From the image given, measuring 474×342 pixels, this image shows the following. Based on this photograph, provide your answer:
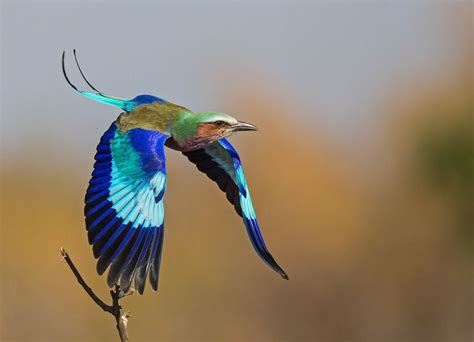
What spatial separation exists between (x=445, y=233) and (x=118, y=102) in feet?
32.0

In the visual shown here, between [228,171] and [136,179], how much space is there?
83 centimetres

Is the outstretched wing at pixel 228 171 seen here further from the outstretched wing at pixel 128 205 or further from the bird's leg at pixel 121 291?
the bird's leg at pixel 121 291

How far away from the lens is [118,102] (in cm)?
502

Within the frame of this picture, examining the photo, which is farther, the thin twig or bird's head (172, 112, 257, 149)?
bird's head (172, 112, 257, 149)

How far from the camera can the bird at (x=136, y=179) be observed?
4453 millimetres

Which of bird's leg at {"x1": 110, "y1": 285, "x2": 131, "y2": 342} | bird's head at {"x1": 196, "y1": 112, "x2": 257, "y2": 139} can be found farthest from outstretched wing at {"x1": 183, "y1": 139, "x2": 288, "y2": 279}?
bird's leg at {"x1": 110, "y1": 285, "x2": 131, "y2": 342}

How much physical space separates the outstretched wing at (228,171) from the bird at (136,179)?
0.39m

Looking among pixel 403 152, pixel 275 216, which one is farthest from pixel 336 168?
pixel 275 216

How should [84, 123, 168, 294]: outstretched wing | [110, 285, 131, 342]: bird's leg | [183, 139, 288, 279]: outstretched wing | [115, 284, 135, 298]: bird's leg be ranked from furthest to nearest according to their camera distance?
[183, 139, 288, 279]: outstretched wing, [84, 123, 168, 294]: outstretched wing, [115, 284, 135, 298]: bird's leg, [110, 285, 131, 342]: bird's leg

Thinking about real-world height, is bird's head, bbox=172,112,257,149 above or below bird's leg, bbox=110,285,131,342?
above

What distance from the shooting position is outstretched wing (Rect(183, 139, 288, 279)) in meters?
5.39

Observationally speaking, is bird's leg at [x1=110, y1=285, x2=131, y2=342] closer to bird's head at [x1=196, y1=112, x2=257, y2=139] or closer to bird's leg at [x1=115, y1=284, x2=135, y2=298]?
bird's leg at [x1=115, y1=284, x2=135, y2=298]

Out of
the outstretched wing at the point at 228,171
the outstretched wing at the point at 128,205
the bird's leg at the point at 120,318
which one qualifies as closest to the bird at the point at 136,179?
the outstretched wing at the point at 128,205

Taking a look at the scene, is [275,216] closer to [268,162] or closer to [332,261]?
[268,162]
